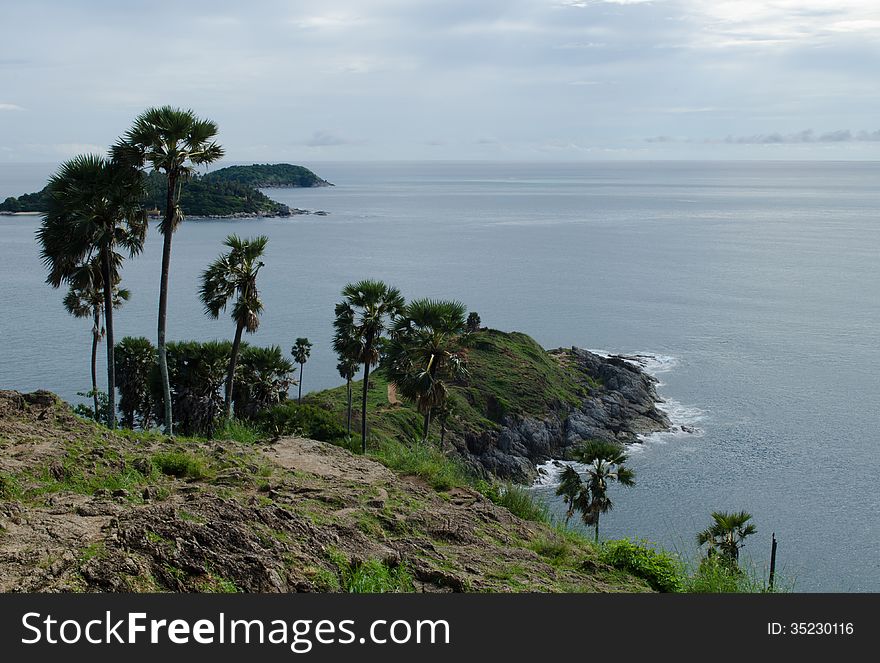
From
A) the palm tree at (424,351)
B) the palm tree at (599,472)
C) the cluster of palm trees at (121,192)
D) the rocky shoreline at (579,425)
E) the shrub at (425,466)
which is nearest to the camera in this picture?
the shrub at (425,466)

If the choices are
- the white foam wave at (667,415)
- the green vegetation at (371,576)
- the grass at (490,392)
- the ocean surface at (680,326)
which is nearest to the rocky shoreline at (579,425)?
the white foam wave at (667,415)

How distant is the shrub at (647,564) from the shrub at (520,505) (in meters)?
2.88

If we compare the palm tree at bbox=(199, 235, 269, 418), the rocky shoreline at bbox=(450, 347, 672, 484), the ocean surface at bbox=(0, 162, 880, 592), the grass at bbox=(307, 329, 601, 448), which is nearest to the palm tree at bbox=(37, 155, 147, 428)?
the palm tree at bbox=(199, 235, 269, 418)

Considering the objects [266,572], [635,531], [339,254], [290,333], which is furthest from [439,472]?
[339,254]

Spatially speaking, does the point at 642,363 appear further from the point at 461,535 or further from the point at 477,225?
the point at 477,225

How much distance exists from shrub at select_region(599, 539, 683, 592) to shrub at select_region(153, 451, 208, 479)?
25.1 feet

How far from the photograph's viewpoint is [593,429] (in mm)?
60938

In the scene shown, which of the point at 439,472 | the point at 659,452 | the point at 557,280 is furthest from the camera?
the point at 557,280

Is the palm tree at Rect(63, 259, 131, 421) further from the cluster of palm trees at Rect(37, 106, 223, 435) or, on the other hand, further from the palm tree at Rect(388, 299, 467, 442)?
the palm tree at Rect(388, 299, 467, 442)

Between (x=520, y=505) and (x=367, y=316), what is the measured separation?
18.2 m

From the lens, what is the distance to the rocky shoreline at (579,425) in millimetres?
54438

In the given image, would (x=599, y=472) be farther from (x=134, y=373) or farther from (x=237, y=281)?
(x=134, y=373)

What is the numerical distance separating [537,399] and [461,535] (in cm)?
4904

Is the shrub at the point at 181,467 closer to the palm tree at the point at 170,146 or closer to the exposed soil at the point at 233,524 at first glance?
the exposed soil at the point at 233,524
